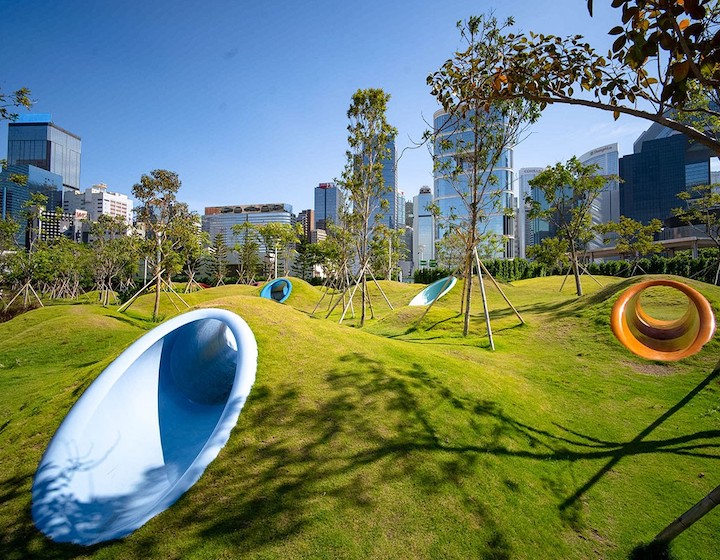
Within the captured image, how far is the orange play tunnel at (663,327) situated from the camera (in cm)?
918

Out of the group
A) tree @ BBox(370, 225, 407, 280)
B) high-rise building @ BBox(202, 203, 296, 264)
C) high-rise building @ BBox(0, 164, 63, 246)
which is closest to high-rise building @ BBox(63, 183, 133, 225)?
high-rise building @ BBox(0, 164, 63, 246)

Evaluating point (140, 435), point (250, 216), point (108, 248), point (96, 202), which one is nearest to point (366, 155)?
point (140, 435)

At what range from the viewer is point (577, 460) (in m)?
5.81

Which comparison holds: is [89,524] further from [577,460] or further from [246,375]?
[577,460]

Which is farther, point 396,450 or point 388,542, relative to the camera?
point 396,450

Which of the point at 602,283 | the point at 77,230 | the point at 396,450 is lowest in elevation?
the point at 396,450

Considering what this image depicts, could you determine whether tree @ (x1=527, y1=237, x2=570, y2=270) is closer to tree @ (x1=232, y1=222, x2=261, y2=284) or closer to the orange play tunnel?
the orange play tunnel

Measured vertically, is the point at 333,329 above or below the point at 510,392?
above

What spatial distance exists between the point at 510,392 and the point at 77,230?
124339mm

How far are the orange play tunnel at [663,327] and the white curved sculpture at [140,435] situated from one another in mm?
9653

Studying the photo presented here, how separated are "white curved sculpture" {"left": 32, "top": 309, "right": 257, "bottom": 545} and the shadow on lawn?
215mm

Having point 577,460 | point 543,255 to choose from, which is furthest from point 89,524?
point 543,255

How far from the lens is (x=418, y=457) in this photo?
511 cm

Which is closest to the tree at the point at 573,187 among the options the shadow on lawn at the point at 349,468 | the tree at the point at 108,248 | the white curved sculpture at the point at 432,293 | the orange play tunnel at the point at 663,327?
the white curved sculpture at the point at 432,293
